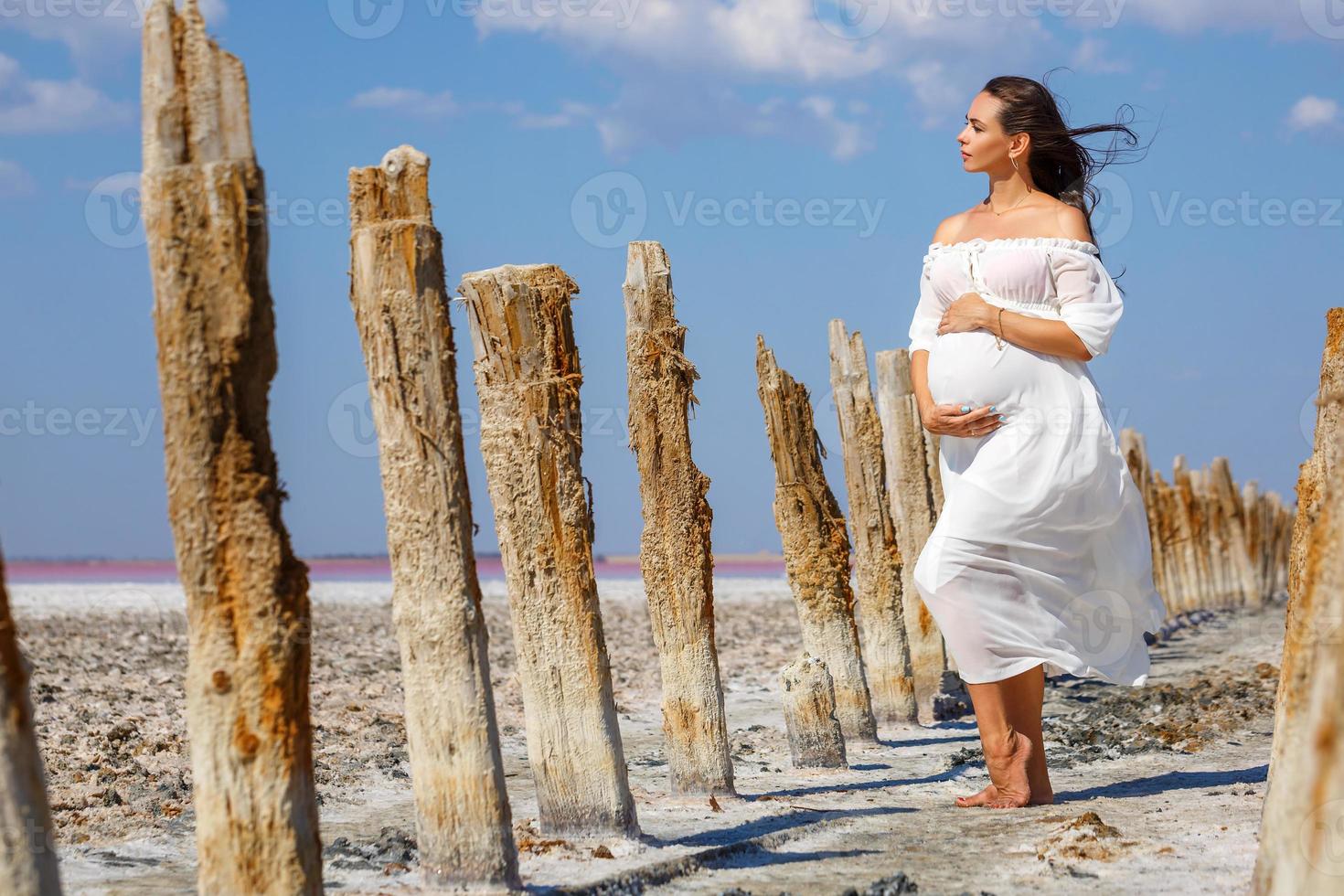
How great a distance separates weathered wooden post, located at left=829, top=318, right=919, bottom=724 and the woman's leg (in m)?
3.73

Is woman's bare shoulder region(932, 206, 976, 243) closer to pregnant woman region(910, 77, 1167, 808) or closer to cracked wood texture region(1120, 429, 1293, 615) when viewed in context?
pregnant woman region(910, 77, 1167, 808)

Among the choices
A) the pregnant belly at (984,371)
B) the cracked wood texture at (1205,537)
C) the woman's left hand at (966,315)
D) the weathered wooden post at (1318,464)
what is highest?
the woman's left hand at (966,315)

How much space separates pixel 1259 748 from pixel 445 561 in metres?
6.15

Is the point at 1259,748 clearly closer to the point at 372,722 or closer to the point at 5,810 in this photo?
the point at 372,722

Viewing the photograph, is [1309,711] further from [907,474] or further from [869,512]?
[907,474]

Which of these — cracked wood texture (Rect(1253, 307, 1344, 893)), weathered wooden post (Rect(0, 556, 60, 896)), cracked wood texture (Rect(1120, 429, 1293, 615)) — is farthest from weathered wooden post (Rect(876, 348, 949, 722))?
cracked wood texture (Rect(1120, 429, 1293, 615))

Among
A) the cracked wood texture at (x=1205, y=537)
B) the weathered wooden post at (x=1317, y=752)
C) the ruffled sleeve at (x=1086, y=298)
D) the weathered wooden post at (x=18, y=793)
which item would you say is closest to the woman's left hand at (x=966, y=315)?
the ruffled sleeve at (x=1086, y=298)

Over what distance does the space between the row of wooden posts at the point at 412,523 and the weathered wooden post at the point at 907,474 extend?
3.74m

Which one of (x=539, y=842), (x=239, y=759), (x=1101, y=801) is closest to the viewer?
(x=239, y=759)

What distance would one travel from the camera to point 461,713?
16.1ft

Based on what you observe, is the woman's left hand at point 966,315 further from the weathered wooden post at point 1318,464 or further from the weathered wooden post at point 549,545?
the weathered wooden post at point 549,545

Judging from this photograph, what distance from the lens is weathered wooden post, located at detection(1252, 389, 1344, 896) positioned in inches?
129

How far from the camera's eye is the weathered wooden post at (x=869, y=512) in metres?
10.3

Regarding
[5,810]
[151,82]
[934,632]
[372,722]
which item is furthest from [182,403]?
[934,632]
